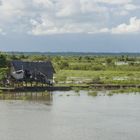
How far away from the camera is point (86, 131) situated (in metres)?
25.0

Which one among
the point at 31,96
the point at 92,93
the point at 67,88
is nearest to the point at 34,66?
the point at 67,88

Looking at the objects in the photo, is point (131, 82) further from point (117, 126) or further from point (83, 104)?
point (117, 126)

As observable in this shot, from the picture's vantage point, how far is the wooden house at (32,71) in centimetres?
4709

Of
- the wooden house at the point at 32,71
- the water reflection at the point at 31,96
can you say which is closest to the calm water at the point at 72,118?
the water reflection at the point at 31,96

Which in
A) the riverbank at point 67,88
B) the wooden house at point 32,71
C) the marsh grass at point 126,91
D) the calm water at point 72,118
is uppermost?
the wooden house at point 32,71

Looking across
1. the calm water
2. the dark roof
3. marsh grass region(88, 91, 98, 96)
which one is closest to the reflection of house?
the dark roof

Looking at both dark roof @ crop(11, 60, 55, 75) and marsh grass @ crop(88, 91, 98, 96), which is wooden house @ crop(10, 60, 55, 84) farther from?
marsh grass @ crop(88, 91, 98, 96)

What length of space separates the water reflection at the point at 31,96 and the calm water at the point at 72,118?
0.82 feet

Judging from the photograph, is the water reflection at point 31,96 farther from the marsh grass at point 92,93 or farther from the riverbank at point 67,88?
the marsh grass at point 92,93

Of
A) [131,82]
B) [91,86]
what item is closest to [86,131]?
[91,86]

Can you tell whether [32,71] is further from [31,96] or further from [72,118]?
[72,118]

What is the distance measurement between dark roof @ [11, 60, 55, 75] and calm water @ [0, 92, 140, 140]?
27.9 ft

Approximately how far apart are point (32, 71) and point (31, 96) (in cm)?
749

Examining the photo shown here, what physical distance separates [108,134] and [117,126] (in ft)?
7.85
